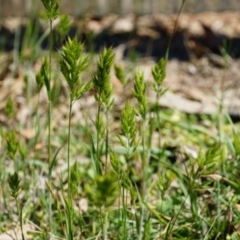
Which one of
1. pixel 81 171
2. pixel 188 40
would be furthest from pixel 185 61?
pixel 81 171

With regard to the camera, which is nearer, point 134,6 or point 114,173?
point 114,173

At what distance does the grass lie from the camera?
4.17 feet

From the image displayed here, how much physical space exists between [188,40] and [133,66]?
641mm

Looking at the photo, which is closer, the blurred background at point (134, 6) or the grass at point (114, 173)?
the grass at point (114, 173)

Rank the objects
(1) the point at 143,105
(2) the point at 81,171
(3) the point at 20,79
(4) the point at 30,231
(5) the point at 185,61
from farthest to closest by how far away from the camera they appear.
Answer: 1. (5) the point at 185,61
2. (3) the point at 20,79
3. (2) the point at 81,171
4. (4) the point at 30,231
5. (1) the point at 143,105

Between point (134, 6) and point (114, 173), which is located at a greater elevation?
point (114, 173)

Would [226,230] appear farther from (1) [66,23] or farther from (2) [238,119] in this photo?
(2) [238,119]

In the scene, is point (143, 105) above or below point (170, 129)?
above

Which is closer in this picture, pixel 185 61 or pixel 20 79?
pixel 20 79

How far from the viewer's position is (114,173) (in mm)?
1291

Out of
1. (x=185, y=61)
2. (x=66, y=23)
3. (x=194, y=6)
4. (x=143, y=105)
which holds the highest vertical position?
(x=66, y=23)

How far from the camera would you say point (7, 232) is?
5.51ft

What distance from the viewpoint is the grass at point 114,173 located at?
1.27m

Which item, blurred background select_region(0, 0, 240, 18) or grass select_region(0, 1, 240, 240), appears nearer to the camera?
grass select_region(0, 1, 240, 240)
